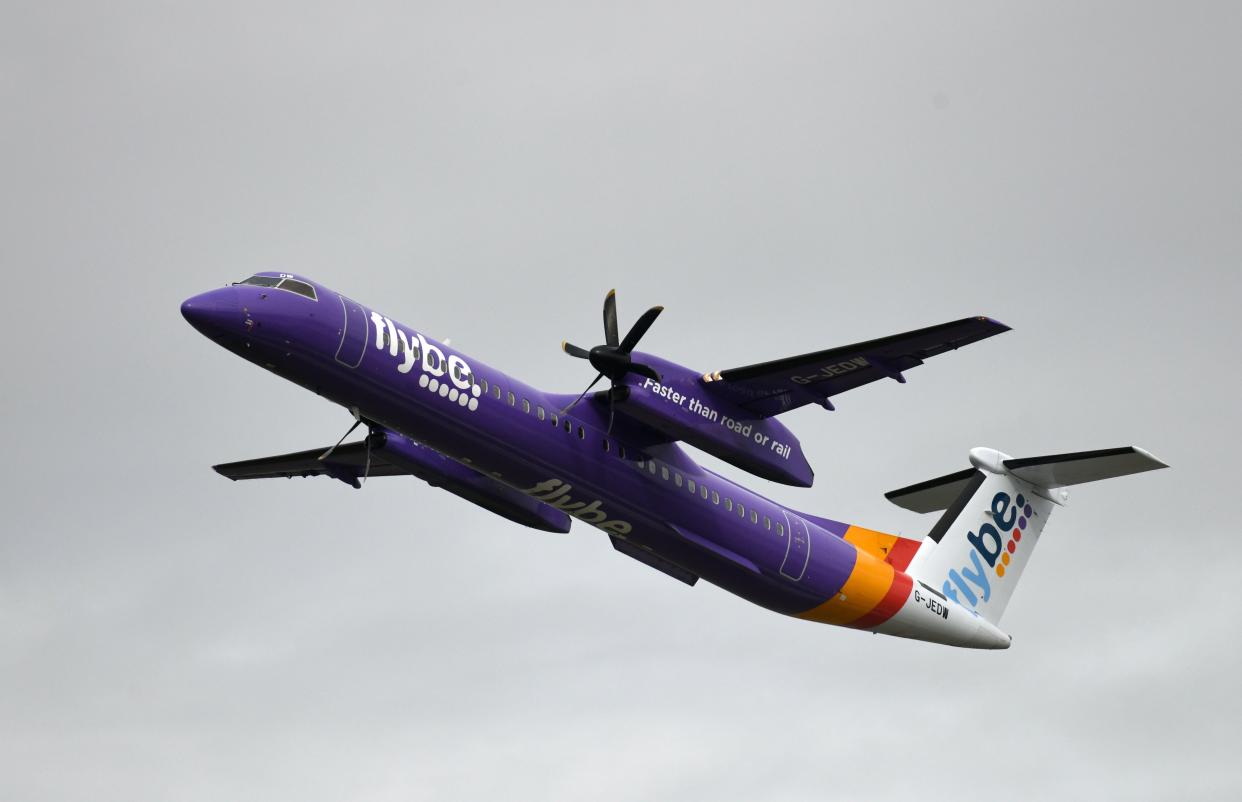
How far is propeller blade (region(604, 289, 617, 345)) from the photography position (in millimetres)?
25406

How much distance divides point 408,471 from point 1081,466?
12727 millimetres

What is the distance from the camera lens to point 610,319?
83.8 ft

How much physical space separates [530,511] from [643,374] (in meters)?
4.61

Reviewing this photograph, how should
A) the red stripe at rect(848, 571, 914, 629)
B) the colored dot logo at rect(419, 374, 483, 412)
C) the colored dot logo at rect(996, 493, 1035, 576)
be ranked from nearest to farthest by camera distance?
1. the colored dot logo at rect(419, 374, 483, 412)
2. the red stripe at rect(848, 571, 914, 629)
3. the colored dot logo at rect(996, 493, 1035, 576)

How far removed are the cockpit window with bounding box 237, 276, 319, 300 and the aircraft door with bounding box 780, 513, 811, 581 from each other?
1024cm

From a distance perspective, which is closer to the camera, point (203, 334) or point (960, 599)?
point (203, 334)

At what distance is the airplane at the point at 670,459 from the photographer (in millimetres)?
22609

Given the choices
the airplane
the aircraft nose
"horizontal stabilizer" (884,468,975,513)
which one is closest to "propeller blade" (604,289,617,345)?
Answer: the airplane

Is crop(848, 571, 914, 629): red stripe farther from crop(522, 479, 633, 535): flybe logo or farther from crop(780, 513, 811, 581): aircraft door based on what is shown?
crop(522, 479, 633, 535): flybe logo

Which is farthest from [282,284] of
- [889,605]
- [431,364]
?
[889,605]

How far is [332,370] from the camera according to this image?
22359mm

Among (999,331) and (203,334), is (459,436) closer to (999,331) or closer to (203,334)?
(203,334)

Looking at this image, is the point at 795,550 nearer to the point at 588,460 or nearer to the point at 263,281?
the point at 588,460

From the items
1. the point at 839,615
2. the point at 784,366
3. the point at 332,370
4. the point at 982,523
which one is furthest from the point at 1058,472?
the point at 332,370
